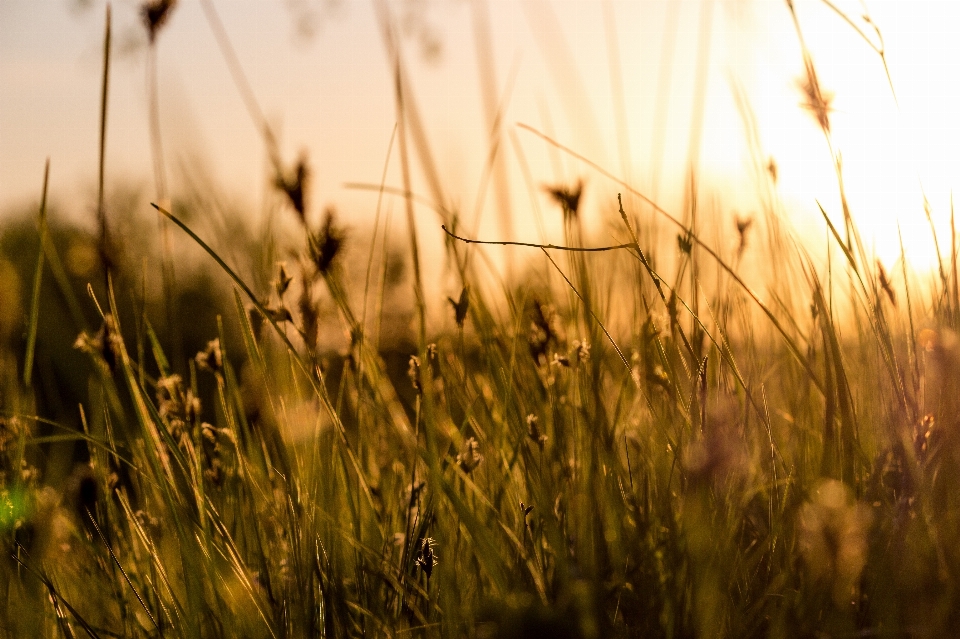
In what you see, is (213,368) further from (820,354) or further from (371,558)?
(820,354)

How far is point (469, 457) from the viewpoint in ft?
3.70

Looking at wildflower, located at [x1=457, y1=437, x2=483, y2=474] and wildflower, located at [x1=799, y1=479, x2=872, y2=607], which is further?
wildflower, located at [x1=457, y1=437, x2=483, y2=474]

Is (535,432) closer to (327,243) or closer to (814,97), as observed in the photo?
(327,243)

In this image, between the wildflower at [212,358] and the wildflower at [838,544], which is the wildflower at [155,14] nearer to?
the wildflower at [212,358]

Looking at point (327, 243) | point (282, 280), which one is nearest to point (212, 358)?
point (282, 280)

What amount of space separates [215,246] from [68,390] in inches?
223

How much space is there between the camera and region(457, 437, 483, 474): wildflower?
108 centimetres

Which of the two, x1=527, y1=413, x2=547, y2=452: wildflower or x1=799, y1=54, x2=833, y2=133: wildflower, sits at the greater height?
x1=799, y1=54, x2=833, y2=133: wildflower

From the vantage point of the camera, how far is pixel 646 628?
89 centimetres

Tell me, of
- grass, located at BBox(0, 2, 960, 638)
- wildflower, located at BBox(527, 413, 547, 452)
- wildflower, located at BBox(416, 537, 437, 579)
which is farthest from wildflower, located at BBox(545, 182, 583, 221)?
wildflower, located at BBox(416, 537, 437, 579)

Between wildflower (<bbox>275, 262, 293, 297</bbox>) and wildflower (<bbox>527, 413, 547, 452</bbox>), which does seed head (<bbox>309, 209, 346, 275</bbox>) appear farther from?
wildflower (<bbox>527, 413, 547, 452</bbox>)

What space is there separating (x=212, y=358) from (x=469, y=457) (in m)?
0.46

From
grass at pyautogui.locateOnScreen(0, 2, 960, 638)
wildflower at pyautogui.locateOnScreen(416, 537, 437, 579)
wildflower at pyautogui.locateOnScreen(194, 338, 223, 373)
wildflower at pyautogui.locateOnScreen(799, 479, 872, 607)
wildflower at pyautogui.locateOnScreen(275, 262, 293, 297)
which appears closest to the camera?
wildflower at pyautogui.locateOnScreen(799, 479, 872, 607)

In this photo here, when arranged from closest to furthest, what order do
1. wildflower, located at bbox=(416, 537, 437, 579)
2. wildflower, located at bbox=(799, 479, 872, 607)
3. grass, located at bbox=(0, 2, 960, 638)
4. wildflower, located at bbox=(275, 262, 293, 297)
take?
wildflower, located at bbox=(799, 479, 872, 607)
grass, located at bbox=(0, 2, 960, 638)
wildflower, located at bbox=(416, 537, 437, 579)
wildflower, located at bbox=(275, 262, 293, 297)
